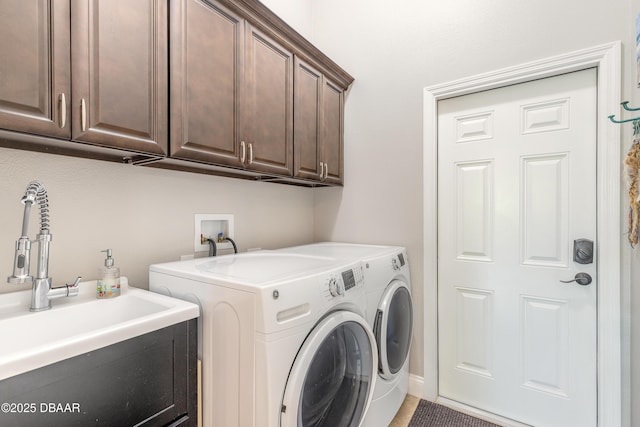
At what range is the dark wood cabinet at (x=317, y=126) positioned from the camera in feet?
6.01

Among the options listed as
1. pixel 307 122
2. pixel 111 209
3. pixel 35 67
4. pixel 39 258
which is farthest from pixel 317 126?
pixel 39 258

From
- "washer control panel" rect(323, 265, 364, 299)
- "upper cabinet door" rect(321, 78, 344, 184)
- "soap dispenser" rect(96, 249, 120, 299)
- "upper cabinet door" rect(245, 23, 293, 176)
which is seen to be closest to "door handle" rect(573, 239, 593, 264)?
"washer control panel" rect(323, 265, 364, 299)

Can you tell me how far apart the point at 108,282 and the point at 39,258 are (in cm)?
23

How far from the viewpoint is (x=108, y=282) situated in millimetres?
1204

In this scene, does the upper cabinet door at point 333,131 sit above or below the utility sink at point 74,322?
above

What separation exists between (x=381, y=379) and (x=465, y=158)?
1.37 metres

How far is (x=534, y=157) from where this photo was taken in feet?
5.57

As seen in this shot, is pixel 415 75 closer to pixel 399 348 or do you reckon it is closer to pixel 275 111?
pixel 275 111

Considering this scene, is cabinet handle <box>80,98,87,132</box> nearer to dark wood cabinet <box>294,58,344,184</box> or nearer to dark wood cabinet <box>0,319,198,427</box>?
dark wood cabinet <box>0,319,198,427</box>

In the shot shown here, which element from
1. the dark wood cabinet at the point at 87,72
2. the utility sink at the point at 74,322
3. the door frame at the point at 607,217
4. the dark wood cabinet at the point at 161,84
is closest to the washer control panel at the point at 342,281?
the utility sink at the point at 74,322

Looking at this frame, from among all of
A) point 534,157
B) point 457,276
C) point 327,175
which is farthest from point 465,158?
point 327,175

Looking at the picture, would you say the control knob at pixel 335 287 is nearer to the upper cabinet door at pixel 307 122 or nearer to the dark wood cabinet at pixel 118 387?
the dark wood cabinet at pixel 118 387

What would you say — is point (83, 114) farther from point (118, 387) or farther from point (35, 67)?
point (118, 387)

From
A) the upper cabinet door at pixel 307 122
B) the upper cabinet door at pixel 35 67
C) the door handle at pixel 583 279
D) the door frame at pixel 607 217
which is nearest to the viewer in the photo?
the upper cabinet door at pixel 35 67
